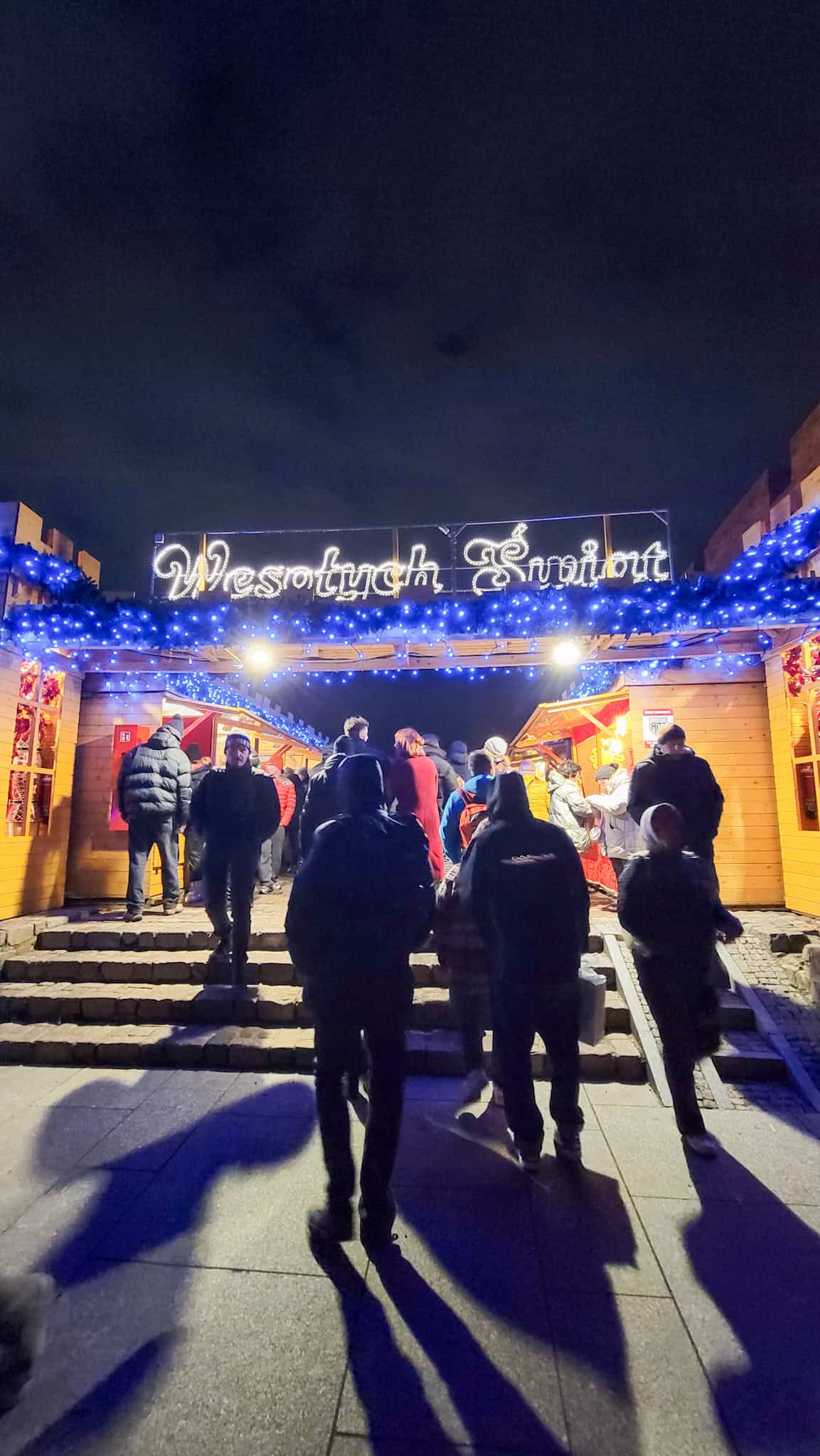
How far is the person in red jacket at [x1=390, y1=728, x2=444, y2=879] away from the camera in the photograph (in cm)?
552

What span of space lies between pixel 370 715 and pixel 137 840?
107ft

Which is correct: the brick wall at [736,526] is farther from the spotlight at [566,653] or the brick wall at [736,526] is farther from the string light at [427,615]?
the spotlight at [566,653]

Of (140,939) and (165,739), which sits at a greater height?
(165,739)

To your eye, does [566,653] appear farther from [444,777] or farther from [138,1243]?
[138,1243]

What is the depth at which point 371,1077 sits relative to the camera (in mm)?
2574

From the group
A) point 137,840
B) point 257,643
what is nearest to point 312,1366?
point 137,840

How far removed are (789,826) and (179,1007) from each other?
733 centimetres

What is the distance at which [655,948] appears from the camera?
3.41 m

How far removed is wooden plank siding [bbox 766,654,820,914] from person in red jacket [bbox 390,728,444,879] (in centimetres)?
473

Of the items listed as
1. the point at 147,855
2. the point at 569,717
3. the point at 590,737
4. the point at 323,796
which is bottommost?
the point at 147,855

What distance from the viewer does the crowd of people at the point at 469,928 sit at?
263cm

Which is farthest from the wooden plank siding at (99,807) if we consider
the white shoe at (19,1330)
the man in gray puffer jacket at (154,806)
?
the white shoe at (19,1330)

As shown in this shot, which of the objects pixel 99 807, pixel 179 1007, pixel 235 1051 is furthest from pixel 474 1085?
pixel 99 807

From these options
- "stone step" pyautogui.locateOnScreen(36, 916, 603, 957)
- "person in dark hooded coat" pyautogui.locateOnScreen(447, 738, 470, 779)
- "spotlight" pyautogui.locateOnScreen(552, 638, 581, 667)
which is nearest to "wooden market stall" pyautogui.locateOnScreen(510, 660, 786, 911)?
"spotlight" pyautogui.locateOnScreen(552, 638, 581, 667)
